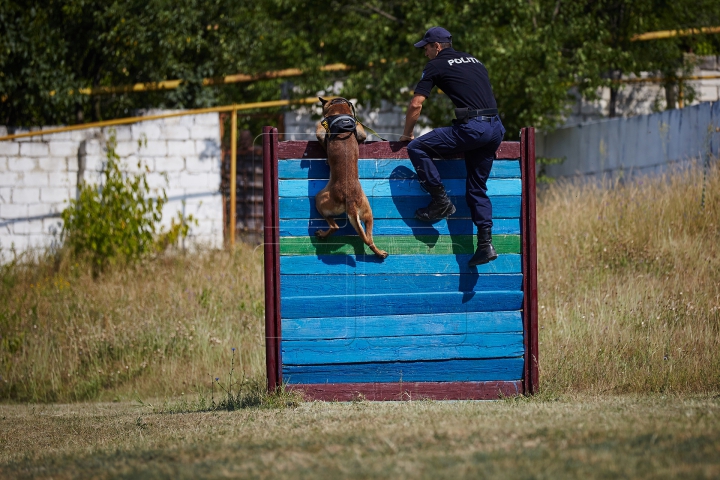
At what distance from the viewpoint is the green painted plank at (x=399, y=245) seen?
630 cm

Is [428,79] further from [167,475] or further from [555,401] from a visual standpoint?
[167,475]

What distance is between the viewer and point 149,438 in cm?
533

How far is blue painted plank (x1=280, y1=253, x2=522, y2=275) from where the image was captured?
6293mm

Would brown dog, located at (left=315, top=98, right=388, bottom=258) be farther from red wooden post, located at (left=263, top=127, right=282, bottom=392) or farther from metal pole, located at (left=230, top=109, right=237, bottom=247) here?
metal pole, located at (left=230, top=109, right=237, bottom=247)

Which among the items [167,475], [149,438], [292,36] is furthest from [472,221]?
[292,36]

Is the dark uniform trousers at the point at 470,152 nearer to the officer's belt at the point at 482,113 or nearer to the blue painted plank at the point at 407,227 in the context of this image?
the officer's belt at the point at 482,113

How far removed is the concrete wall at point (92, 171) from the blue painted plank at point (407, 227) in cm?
687

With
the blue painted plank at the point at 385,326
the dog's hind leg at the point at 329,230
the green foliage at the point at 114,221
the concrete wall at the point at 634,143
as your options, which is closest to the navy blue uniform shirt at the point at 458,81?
the dog's hind leg at the point at 329,230

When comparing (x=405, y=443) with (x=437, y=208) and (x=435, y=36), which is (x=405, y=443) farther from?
(x=435, y=36)

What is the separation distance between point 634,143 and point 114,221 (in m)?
7.47

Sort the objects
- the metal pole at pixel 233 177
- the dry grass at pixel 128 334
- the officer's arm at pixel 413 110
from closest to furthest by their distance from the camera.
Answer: the officer's arm at pixel 413 110
the dry grass at pixel 128 334
the metal pole at pixel 233 177

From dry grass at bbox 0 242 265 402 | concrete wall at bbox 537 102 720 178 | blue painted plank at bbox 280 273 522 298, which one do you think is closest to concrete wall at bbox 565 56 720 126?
concrete wall at bbox 537 102 720 178

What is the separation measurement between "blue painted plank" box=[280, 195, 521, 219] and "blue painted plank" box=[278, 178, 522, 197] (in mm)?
37

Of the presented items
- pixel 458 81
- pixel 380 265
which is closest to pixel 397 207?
pixel 380 265
